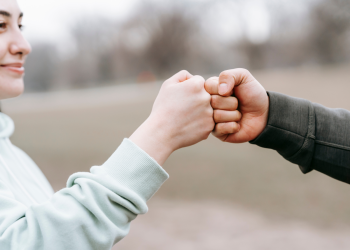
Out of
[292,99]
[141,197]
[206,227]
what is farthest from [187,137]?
[206,227]

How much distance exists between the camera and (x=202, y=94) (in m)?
1.40

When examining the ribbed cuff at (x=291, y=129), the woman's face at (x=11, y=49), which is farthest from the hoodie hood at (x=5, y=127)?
the ribbed cuff at (x=291, y=129)

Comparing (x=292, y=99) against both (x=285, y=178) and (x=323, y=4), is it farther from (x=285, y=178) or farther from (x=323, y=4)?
(x=323, y=4)

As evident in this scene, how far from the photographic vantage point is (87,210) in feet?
2.99

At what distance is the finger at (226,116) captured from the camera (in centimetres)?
155

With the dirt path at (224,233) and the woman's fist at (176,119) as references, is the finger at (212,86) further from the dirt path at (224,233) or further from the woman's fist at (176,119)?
the dirt path at (224,233)

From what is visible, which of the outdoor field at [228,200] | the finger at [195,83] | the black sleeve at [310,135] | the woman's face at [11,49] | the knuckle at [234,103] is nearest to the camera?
the woman's face at [11,49]

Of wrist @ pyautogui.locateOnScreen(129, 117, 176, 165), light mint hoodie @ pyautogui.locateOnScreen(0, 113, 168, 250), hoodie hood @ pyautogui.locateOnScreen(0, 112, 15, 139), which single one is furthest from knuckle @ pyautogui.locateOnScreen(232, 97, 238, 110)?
hoodie hood @ pyautogui.locateOnScreen(0, 112, 15, 139)

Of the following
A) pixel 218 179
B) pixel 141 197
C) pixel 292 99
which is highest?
pixel 292 99

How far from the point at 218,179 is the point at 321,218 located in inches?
81.9

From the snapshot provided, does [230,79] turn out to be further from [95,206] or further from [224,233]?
[224,233]

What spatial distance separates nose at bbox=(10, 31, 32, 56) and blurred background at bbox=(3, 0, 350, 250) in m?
2.98

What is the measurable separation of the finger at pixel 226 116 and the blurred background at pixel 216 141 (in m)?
2.41

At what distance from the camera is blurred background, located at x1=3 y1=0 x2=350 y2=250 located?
3939 mm
